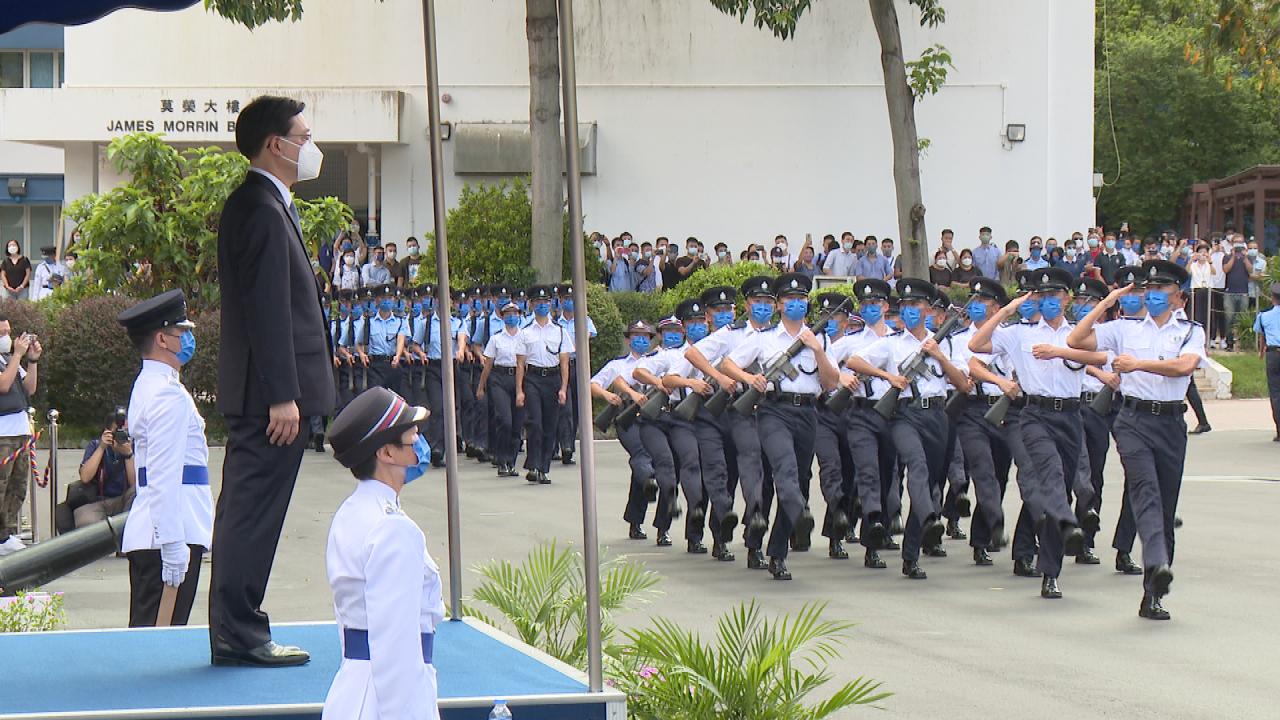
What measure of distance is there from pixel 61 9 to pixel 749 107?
30054 mm

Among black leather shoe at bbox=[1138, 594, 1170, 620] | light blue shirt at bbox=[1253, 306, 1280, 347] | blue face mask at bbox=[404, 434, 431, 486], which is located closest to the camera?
blue face mask at bbox=[404, 434, 431, 486]

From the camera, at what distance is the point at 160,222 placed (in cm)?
2352

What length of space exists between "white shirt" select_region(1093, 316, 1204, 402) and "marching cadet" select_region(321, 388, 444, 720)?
7.75 m

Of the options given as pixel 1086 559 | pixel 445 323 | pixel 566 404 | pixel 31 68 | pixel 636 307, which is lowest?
pixel 1086 559

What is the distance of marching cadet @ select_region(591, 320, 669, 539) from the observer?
14648 mm

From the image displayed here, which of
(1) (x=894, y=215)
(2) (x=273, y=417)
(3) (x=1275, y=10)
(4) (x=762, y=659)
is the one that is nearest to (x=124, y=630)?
(2) (x=273, y=417)

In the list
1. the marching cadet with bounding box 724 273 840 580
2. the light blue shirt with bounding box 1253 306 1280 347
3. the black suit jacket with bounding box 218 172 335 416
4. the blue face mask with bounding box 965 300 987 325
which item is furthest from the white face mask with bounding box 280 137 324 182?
the light blue shirt with bounding box 1253 306 1280 347

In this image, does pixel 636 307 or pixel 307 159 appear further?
pixel 636 307

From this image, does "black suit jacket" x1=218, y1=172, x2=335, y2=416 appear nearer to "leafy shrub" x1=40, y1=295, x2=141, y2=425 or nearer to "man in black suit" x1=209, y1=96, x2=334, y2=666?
"man in black suit" x1=209, y1=96, x2=334, y2=666

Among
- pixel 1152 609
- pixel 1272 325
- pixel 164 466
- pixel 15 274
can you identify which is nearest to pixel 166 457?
pixel 164 466

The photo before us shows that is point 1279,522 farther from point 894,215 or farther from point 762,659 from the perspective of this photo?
point 894,215

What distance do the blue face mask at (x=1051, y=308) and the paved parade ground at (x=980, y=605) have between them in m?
1.94

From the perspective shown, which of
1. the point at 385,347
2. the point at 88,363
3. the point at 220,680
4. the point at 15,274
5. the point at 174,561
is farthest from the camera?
the point at 15,274

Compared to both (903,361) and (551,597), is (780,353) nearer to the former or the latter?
(903,361)
